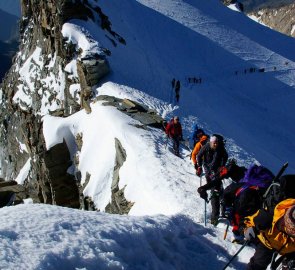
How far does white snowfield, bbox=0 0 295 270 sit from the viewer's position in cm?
590

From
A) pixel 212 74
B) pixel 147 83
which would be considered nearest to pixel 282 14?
pixel 212 74

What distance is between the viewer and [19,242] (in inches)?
212

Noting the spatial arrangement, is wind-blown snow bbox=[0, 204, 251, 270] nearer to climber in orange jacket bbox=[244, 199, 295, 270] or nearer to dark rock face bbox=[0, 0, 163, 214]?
climber in orange jacket bbox=[244, 199, 295, 270]

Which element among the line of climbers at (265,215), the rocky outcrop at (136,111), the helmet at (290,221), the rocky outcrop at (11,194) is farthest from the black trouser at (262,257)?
the rocky outcrop at (11,194)

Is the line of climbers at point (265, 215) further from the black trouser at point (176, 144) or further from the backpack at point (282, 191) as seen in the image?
the black trouser at point (176, 144)

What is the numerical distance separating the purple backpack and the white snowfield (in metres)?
1.44

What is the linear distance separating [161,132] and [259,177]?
1375cm

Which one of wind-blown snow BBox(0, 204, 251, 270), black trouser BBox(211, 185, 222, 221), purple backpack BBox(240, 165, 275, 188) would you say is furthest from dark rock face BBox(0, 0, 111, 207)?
purple backpack BBox(240, 165, 275, 188)

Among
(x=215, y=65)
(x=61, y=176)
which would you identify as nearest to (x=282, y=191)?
(x=61, y=176)

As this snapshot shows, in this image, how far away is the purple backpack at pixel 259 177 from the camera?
260 inches

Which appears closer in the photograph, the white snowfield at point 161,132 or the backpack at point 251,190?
the white snowfield at point 161,132

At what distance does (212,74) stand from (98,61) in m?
22.6

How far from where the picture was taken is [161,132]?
20.4 m

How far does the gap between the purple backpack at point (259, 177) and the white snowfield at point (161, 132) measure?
144 centimetres
